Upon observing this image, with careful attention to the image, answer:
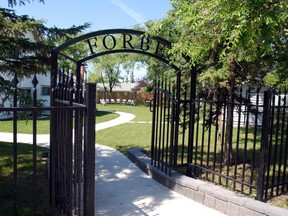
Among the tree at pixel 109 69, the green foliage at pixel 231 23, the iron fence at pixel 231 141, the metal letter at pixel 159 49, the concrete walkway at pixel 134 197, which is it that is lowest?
the concrete walkway at pixel 134 197

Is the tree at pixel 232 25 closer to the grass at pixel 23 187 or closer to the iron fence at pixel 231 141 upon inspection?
the iron fence at pixel 231 141

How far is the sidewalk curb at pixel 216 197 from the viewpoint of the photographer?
413cm

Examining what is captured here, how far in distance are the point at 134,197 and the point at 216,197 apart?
1432 mm

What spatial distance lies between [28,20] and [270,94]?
4.60 meters

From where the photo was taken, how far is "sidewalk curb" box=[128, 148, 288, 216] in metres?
4.13

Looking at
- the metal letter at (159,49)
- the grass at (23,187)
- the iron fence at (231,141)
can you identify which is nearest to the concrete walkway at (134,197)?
the iron fence at (231,141)

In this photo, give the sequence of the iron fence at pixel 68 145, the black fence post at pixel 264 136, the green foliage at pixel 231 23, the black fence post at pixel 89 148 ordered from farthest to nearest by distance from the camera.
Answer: the black fence post at pixel 264 136 → the black fence post at pixel 89 148 → the iron fence at pixel 68 145 → the green foliage at pixel 231 23

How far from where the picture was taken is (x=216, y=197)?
470 centimetres

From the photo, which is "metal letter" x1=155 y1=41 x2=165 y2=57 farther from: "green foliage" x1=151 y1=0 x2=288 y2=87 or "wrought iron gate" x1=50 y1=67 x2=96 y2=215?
"wrought iron gate" x1=50 y1=67 x2=96 y2=215

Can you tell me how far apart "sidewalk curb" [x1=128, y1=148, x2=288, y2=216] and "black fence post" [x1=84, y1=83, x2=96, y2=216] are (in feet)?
7.63

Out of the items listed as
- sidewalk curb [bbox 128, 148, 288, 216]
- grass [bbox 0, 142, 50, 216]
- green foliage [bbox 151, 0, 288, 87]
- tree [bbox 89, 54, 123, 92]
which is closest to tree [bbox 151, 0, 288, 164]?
green foliage [bbox 151, 0, 288, 87]

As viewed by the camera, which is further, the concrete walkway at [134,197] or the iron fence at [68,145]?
the concrete walkway at [134,197]

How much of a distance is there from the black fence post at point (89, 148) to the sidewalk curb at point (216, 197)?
91.6 inches

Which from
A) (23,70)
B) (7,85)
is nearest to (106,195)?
(7,85)
